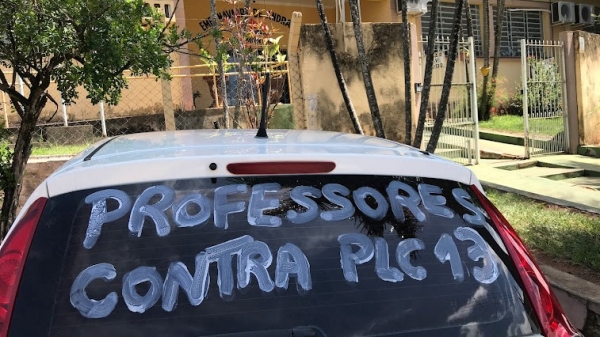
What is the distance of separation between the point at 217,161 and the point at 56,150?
6778 millimetres

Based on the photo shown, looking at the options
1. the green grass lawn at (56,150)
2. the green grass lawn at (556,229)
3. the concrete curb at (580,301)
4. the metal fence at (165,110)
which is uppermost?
the metal fence at (165,110)

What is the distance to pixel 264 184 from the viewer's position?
5.87ft

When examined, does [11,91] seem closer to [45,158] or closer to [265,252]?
[265,252]

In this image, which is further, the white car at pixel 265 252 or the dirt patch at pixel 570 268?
the dirt patch at pixel 570 268

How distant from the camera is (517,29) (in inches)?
697

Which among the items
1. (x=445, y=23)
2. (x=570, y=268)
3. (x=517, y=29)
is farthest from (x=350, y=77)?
(x=517, y=29)

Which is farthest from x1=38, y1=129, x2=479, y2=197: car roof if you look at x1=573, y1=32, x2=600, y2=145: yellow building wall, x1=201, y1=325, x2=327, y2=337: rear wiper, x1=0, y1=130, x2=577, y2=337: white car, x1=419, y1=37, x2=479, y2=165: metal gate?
x1=573, y1=32, x2=600, y2=145: yellow building wall

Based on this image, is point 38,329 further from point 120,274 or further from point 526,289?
point 526,289

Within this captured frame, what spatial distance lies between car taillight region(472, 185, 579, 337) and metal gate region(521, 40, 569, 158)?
917cm

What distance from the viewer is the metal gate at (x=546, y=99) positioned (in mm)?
10555

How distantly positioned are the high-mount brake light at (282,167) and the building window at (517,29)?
16.4 meters

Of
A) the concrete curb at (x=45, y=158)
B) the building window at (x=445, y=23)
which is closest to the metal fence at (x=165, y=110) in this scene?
the concrete curb at (x=45, y=158)

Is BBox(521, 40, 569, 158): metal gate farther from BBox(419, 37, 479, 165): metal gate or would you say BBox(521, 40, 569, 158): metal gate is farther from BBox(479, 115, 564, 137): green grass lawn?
BBox(419, 37, 479, 165): metal gate

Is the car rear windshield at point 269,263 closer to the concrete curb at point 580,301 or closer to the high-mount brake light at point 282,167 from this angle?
the high-mount brake light at point 282,167
